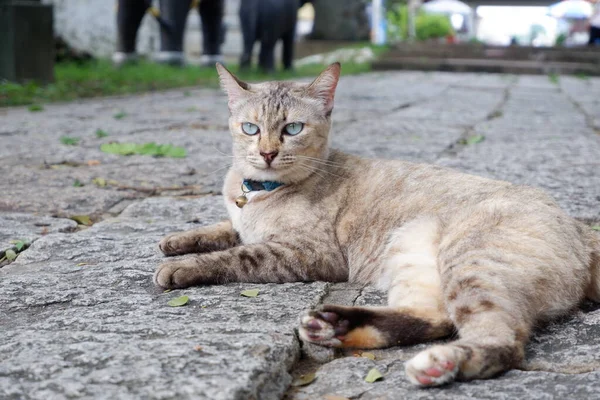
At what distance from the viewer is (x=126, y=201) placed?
3.62 m

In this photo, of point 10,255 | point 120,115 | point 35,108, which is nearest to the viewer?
point 10,255

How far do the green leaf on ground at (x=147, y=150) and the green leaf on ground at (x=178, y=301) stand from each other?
2.50 metres

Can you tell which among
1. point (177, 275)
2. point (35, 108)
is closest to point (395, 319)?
point (177, 275)

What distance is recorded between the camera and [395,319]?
2.01m

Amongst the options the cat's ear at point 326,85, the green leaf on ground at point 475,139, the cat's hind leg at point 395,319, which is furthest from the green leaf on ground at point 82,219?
the green leaf on ground at point 475,139

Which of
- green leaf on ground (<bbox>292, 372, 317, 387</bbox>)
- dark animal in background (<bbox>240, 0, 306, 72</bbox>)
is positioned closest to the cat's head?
green leaf on ground (<bbox>292, 372, 317, 387</bbox>)

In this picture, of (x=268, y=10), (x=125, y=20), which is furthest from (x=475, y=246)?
(x=125, y=20)

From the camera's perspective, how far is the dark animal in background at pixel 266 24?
1041 cm

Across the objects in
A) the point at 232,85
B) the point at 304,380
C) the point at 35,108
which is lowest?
the point at 304,380

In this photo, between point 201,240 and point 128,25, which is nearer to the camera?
point 201,240

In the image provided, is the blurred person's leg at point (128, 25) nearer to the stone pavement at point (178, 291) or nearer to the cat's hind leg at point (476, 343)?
the stone pavement at point (178, 291)

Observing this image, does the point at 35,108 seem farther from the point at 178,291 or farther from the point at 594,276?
the point at 594,276

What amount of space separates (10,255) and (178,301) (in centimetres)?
88

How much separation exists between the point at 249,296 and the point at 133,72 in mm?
9087
